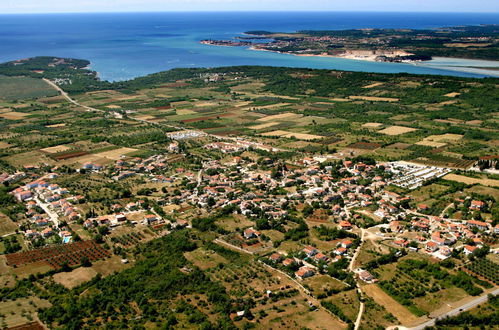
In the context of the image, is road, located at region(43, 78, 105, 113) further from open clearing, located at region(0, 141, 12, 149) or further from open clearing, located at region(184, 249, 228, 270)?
open clearing, located at region(184, 249, 228, 270)

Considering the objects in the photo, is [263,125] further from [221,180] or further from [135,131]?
[221,180]

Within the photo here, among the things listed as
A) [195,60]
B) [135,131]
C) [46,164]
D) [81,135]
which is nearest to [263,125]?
[135,131]

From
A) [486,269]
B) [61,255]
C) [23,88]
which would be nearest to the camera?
[486,269]

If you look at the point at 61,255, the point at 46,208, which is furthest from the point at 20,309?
the point at 46,208

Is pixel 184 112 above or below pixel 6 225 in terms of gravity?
above

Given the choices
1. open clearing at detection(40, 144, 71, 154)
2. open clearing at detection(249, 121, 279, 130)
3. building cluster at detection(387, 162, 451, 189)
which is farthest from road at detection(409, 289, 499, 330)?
open clearing at detection(40, 144, 71, 154)

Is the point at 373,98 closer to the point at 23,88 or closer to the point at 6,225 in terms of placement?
the point at 6,225

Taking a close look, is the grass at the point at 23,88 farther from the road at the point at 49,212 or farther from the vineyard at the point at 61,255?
the vineyard at the point at 61,255
